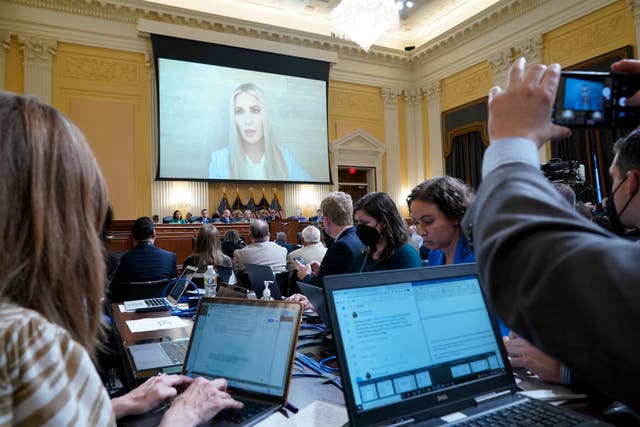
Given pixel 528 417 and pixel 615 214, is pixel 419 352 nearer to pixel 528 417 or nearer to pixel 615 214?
pixel 528 417

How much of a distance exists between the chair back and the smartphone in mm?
3158

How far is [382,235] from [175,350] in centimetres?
114

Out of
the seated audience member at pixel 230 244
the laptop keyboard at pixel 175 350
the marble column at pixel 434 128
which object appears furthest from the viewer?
the marble column at pixel 434 128

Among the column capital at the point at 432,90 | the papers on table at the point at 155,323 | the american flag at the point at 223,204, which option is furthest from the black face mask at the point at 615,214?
the column capital at the point at 432,90

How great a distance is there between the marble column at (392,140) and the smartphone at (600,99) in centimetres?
1153

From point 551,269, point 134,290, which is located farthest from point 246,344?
point 134,290

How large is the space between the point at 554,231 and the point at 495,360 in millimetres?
658

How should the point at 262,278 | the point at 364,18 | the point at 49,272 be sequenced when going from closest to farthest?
the point at 49,272 < the point at 262,278 < the point at 364,18

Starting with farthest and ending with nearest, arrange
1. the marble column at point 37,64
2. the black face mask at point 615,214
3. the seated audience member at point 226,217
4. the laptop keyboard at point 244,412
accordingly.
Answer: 1. the seated audience member at point 226,217
2. the marble column at point 37,64
3. the black face mask at point 615,214
4. the laptop keyboard at point 244,412

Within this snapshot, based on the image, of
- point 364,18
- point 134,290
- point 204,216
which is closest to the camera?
point 134,290

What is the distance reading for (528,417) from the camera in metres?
0.87

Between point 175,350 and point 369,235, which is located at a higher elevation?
point 369,235

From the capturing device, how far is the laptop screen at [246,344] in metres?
1.04

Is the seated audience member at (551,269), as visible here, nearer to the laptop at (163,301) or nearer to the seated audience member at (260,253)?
the laptop at (163,301)
